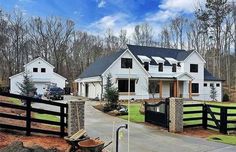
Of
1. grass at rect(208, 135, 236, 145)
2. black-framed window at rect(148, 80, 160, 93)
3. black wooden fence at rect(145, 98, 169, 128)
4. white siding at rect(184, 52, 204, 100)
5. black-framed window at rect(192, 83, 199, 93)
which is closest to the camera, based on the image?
grass at rect(208, 135, 236, 145)

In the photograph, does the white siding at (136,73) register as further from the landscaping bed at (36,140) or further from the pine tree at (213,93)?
the landscaping bed at (36,140)

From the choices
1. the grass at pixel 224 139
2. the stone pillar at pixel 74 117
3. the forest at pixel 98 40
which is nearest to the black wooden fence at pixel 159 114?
the grass at pixel 224 139

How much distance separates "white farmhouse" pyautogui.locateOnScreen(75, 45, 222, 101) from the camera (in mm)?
34156

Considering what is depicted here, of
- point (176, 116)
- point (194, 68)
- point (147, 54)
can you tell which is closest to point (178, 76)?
point (194, 68)

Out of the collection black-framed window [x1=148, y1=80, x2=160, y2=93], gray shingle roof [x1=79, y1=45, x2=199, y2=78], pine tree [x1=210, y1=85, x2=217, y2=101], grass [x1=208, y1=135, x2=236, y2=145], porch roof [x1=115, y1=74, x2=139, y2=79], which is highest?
gray shingle roof [x1=79, y1=45, x2=199, y2=78]

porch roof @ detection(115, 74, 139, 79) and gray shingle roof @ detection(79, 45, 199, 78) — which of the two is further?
gray shingle roof @ detection(79, 45, 199, 78)

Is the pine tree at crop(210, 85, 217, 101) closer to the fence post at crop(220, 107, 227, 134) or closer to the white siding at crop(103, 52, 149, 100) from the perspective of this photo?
the white siding at crop(103, 52, 149, 100)

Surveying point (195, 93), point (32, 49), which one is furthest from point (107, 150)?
point (32, 49)

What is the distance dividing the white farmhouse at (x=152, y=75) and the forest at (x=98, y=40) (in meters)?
9.37

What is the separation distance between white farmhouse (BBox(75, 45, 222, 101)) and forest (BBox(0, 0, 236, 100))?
9369 millimetres

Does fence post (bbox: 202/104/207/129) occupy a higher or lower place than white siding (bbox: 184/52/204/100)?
lower

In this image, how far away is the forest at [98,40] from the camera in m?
49.0

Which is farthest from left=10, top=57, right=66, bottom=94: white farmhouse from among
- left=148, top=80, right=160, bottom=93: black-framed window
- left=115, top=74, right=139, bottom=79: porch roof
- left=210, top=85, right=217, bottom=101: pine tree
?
left=210, top=85, right=217, bottom=101: pine tree

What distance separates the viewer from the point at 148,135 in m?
12.3
